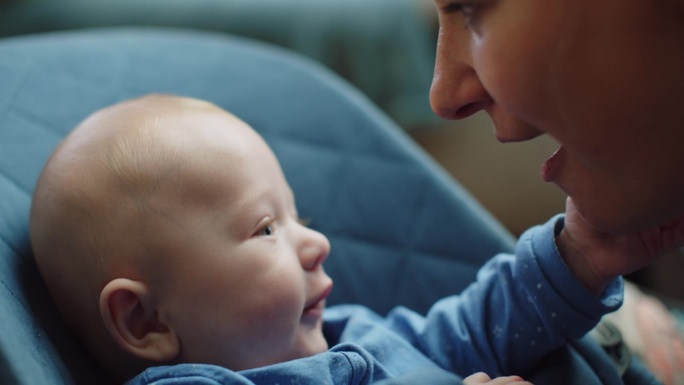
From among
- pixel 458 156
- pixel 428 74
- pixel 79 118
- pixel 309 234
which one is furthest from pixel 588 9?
pixel 458 156

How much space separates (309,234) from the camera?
83 cm

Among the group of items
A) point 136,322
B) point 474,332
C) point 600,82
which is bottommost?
point 474,332

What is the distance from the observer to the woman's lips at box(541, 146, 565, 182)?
608mm

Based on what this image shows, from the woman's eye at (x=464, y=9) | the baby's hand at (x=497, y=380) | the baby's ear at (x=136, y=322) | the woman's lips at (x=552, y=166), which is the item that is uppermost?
the woman's eye at (x=464, y=9)

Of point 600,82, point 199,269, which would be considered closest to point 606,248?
point 600,82

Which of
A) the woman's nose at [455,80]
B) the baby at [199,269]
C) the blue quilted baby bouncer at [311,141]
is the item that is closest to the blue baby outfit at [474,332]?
the baby at [199,269]

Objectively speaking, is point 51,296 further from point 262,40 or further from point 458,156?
point 458,156

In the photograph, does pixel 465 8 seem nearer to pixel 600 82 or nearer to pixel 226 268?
pixel 600 82

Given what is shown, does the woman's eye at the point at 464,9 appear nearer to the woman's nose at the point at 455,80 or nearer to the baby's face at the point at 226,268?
the woman's nose at the point at 455,80

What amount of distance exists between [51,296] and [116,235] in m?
0.12

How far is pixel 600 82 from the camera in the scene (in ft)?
1.67

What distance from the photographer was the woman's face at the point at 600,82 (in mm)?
502

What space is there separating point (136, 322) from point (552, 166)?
0.43m

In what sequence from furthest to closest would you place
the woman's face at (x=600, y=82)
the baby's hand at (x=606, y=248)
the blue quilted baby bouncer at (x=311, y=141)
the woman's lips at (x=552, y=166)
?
the blue quilted baby bouncer at (x=311, y=141)
the baby's hand at (x=606, y=248)
the woman's lips at (x=552, y=166)
the woman's face at (x=600, y=82)
